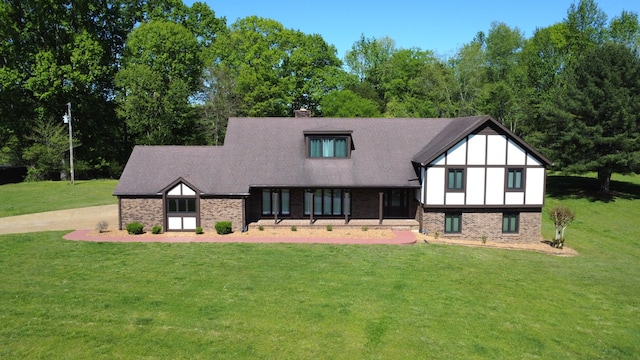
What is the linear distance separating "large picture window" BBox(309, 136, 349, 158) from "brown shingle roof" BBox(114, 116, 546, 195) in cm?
47

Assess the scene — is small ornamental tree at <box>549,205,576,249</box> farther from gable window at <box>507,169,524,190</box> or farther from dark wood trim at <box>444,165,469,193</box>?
dark wood trim at <box>444,165,469,193</box>

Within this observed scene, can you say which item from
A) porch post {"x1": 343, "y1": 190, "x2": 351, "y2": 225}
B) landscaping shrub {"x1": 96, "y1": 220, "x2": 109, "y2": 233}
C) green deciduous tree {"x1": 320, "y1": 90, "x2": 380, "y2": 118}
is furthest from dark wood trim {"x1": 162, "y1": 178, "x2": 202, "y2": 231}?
green deciduous tree {"x1": 320, "y1": 90, "x2": 380, "y2": 118}

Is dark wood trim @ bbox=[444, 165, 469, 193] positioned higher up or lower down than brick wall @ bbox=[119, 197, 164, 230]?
higher up

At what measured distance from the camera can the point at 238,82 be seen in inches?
2072

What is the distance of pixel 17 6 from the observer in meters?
47.2

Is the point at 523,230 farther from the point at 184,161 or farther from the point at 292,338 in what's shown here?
the point at 184,161

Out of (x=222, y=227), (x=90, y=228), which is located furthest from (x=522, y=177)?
(x=90, y=228)

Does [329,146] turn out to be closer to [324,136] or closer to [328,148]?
[328,148]

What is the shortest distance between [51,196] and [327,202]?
25.0 meters

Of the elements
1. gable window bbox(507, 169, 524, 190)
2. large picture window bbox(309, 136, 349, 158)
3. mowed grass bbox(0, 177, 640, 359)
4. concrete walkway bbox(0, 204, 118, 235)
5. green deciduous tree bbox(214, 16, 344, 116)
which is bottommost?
mowed grass bbox(0, 177, 640, 359)

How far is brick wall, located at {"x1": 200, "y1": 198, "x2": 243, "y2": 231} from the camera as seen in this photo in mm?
27156

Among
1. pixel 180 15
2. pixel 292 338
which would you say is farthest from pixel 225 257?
pixel 180 15

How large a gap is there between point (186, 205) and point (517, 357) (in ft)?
64.9

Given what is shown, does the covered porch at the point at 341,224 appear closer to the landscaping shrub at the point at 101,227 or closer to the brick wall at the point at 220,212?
the brick wall at the point at 220,212
